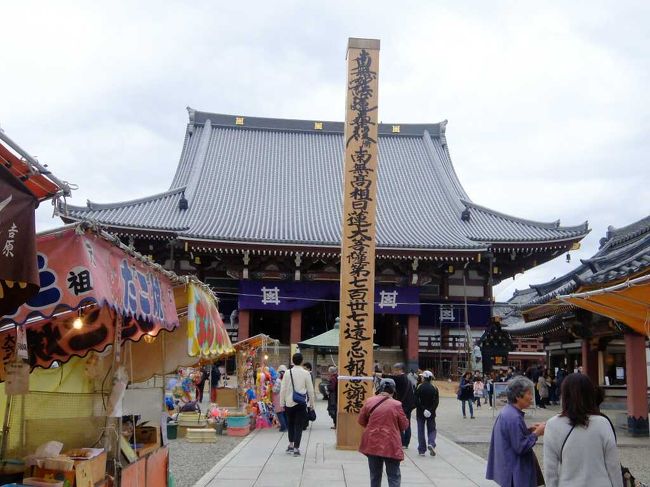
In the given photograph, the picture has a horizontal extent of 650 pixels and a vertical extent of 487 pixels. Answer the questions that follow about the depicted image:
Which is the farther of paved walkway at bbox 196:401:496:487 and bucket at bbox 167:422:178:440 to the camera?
bucket at bbox 167:422:178:440

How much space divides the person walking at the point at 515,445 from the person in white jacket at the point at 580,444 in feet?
1.94

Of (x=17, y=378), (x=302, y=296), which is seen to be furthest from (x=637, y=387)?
(x=302, y=296)

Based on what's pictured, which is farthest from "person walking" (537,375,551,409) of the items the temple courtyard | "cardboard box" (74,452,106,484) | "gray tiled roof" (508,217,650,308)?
"cardboard box" (74,452,106,484)

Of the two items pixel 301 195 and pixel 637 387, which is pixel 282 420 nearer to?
pixel 637 387

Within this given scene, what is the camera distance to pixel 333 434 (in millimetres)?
13641

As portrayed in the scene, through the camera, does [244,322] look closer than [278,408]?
No

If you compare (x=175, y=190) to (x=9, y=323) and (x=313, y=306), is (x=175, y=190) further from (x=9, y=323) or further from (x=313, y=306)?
(x=9, y=323)

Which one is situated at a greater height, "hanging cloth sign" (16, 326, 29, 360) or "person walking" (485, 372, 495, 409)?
"hanging cloth sign" (16, 326, 29, 360)

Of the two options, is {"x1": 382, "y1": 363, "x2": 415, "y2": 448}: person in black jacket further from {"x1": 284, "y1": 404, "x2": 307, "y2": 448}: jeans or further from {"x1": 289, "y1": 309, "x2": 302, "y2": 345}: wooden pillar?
{"x1": 289, "y1": 309, "x2": 302, "y2": 345}: wooden pillar

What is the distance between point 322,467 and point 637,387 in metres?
7.37

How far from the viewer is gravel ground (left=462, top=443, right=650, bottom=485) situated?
31.1 feet

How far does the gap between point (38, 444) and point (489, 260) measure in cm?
2326

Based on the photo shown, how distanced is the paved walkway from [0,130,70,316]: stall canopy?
5130 mm

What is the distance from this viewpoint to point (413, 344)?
85.4ft
